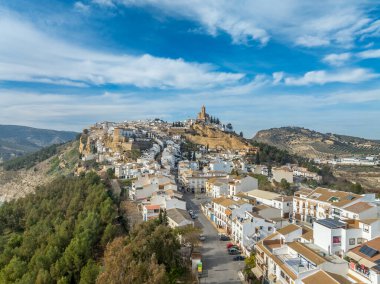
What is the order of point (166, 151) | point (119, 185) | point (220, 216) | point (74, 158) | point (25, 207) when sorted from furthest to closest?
point (74, 158), point (166, 151), point (119, 185), point (25, 207), point (220, 216)

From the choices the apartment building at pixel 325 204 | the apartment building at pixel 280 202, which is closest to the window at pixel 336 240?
the apartment building at pixel 325 204

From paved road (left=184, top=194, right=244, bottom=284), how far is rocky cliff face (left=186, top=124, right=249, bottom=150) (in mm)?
55498

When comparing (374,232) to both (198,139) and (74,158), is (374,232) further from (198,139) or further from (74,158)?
(74,158)

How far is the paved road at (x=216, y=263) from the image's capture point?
2019cm

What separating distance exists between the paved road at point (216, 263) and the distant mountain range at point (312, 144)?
9546 cm

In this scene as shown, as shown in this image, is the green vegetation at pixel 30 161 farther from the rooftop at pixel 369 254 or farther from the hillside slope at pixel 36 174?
the rooftop at pixel 369 254

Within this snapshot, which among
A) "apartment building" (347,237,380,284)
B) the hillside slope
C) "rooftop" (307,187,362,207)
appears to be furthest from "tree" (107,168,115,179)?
"apartment building" (347,237,380,284)

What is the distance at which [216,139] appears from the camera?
286 ft

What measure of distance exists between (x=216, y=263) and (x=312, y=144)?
115969 mm

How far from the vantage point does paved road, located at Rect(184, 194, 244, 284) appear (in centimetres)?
2019

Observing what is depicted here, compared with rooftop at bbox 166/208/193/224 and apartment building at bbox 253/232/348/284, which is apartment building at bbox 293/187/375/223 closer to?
apartment building at bbox 253/232/348/284

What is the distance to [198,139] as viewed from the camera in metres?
89.0

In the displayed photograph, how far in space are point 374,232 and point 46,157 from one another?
97.6 meters

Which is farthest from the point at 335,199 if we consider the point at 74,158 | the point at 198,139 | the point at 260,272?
the point at 74,158
